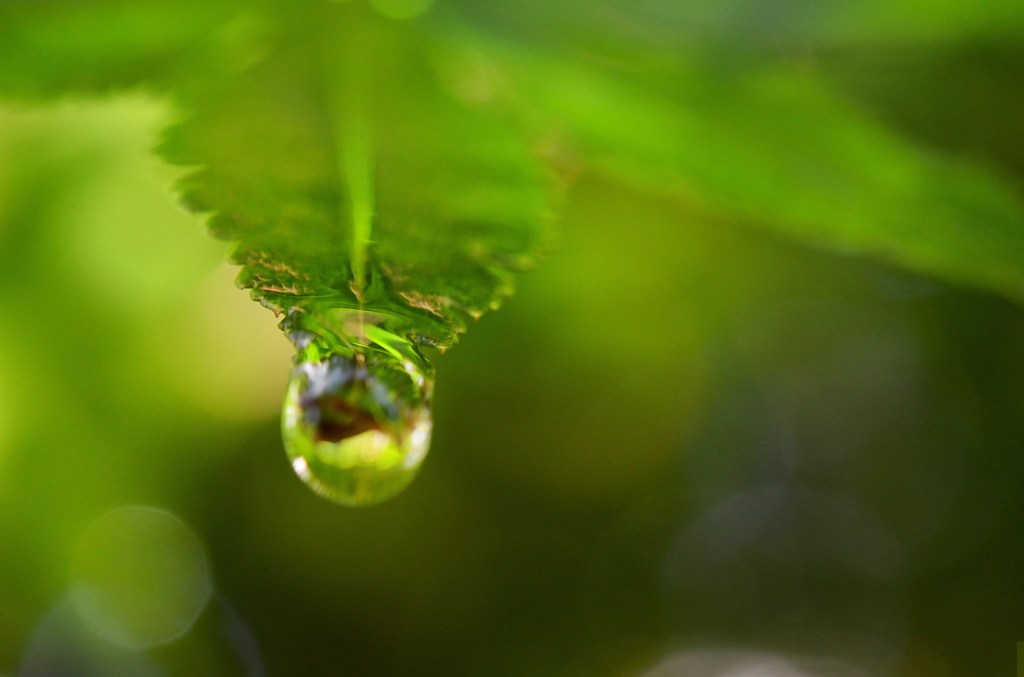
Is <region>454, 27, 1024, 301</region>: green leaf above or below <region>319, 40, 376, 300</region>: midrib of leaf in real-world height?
above

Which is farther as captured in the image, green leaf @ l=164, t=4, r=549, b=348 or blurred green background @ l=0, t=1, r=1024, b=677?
blurred green background @ l=0, t=1, r=1024, b=677

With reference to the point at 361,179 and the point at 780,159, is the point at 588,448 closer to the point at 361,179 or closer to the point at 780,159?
the point at 780,159

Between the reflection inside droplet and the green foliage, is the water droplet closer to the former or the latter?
the green foliage

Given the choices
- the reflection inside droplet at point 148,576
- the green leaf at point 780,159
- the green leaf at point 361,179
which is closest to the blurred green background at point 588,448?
the reflection inside droplet at point 148,576

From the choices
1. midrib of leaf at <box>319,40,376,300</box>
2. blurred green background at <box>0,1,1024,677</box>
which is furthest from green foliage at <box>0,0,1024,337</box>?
blurred green background at <box>0,1,1024,677</box>

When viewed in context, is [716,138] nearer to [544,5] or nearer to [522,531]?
[544,5]

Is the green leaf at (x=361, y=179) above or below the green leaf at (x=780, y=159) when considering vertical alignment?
below

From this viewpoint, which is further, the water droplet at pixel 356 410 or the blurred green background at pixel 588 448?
the blurred green background at pixel 588 448

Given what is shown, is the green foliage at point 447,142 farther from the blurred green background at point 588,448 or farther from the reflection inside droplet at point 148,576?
the reflection inside droplet at point 148,576
